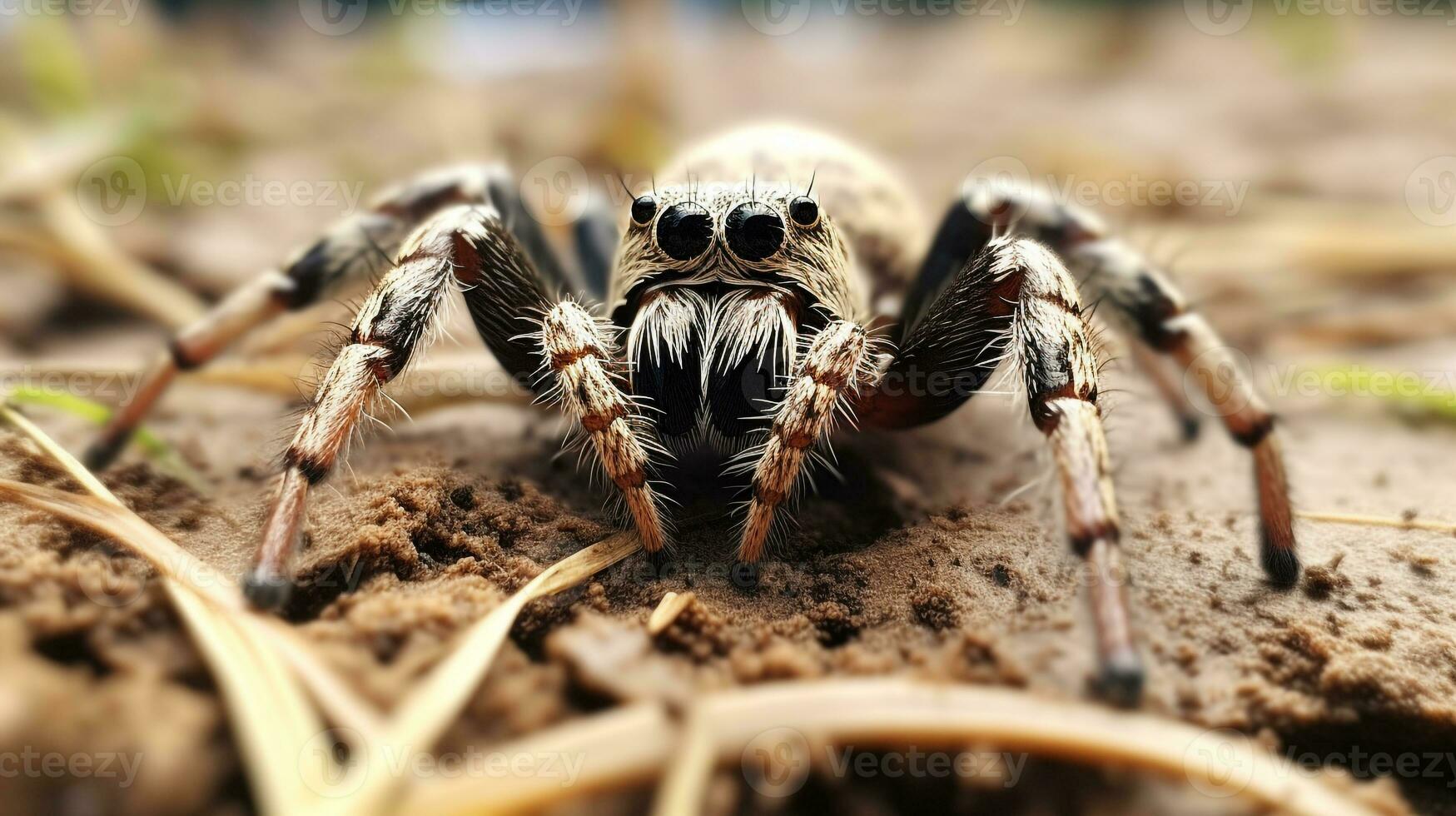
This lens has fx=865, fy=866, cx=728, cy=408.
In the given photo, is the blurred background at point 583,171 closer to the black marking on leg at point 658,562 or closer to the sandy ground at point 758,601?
the sandy ground at point 758,601

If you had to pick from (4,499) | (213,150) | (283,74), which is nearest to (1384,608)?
(4,499)

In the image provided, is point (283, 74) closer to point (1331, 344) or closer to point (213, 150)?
point (213, 150)

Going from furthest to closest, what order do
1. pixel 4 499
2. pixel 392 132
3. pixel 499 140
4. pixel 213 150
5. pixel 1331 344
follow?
1. pixel 392 132
2. pixel 499 140
3. pixel 213 150
4. pixel 1331 344
5. pixel 4 499

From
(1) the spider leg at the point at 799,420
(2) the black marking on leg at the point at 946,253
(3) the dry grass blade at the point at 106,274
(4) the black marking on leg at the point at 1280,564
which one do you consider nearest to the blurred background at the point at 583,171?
(3) the dry grass blade at the point at 106,274

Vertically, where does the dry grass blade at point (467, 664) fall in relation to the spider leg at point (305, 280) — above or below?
below

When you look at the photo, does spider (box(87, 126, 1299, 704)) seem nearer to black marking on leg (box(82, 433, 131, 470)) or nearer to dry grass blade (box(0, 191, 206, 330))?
black marking on leg (box(82, 433, 131, 470))

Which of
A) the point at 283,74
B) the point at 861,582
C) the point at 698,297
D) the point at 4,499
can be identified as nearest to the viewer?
the point at 4,499

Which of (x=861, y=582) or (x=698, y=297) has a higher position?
(x=698, y=297)
